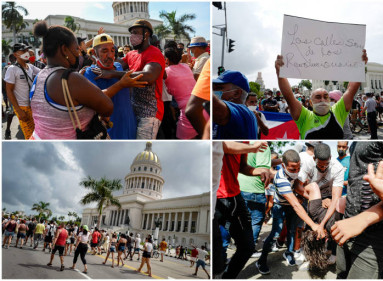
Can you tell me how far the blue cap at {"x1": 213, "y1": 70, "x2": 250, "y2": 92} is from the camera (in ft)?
10.0

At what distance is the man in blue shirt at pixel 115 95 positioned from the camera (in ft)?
10.6

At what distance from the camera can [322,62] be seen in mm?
3838

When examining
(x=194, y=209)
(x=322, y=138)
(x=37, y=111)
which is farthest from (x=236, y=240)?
(x=37, y=111)

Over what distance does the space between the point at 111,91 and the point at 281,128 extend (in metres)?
3.09

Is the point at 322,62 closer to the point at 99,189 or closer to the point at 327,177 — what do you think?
the point at 327,177

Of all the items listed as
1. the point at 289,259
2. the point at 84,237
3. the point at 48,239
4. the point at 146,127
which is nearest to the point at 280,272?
the point at 289,259

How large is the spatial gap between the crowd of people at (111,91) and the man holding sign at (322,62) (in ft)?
3.72

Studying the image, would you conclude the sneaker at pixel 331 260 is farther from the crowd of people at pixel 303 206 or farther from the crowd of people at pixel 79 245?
the crowd of people at pixel 79 245

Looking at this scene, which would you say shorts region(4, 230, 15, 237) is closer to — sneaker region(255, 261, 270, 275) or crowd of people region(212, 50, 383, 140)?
crowd of people region(212, 50, 383, 140)

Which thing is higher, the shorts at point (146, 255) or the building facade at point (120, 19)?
the building facade at point (120, 19)

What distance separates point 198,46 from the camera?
4332 mm

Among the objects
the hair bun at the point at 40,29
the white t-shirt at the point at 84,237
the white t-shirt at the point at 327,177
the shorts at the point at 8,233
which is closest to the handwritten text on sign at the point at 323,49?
the white t-shirt at the point at 327,177

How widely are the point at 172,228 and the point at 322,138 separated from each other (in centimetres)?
211

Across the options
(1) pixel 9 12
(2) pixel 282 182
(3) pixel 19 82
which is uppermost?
(1) pixel 9 12
